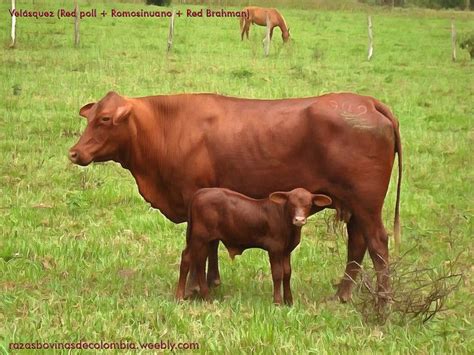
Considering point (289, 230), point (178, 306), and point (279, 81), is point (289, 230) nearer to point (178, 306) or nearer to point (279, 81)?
point (178, 306)

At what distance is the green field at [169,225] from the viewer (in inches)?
217

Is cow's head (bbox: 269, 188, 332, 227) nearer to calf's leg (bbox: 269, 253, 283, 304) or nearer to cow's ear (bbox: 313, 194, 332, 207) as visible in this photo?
cow's ear (bbox: 313, 194, 332, 207)

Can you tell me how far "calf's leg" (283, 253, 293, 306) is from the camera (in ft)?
19.9

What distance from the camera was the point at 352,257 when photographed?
674 cm

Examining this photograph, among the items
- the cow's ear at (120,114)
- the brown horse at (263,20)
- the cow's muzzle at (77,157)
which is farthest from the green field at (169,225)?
the brown horse at (263,20)

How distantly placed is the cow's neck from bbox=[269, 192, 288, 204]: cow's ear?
94 centimetres

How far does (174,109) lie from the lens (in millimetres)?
6641

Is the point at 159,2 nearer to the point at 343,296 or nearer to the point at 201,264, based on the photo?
the point at 343,296

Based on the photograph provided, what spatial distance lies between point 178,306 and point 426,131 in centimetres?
861

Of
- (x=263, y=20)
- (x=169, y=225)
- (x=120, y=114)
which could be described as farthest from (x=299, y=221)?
(x=263, y=20)

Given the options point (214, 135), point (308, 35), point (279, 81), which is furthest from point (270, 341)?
point (308, 35)

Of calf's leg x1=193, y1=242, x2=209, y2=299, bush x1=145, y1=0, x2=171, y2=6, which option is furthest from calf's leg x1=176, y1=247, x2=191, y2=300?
bush x1=145, y1=0, x2=171, y2=6

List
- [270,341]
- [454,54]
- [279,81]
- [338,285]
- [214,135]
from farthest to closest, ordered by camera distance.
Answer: [454,54], [279,81], [338,285], [214,135], [270,341]

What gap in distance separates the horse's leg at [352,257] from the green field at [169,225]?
197mm
